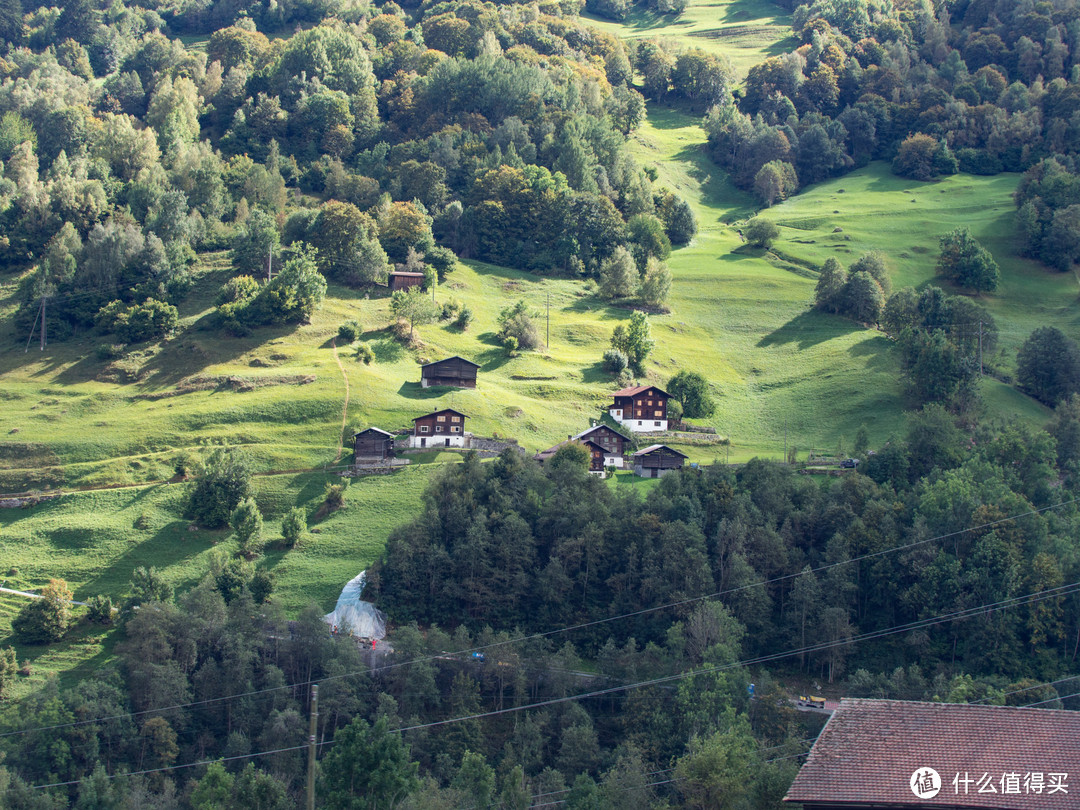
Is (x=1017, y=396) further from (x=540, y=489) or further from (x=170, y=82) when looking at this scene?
(x=170, y=82)

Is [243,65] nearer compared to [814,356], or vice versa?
[814,356]

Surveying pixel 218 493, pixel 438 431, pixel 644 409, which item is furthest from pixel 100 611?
pixel 644 409

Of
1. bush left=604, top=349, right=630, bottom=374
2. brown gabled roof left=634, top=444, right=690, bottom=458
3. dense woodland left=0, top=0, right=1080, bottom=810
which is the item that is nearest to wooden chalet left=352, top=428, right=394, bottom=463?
dense woodland left=0, top=0, right=1080, bottom=810

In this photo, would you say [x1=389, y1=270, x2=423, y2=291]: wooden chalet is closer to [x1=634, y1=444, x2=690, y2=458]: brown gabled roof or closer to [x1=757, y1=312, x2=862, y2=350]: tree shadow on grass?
[x1=757, y1=312, x2=862, y2=350]: tree shadow on grass

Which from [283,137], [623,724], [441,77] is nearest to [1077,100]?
[441,77]

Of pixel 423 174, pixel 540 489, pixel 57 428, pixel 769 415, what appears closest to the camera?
pixel 540 489

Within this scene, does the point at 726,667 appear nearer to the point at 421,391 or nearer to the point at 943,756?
the point at 943,756
